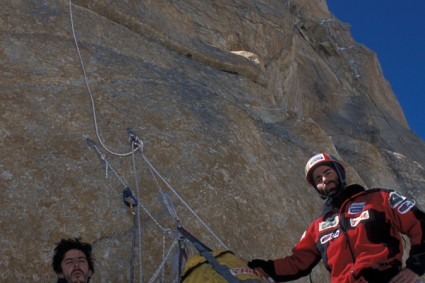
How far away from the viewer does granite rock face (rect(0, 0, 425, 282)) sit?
722 cm

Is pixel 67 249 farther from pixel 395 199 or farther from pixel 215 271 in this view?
pixel 395 199

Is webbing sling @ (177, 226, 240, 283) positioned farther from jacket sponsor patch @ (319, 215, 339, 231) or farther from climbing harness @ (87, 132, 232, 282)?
jacket sponsor patch @ (319, 215, 339, 231)

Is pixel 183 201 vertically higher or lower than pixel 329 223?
lower

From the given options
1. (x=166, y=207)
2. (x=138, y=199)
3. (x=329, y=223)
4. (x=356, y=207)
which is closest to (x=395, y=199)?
(x=356, y=207)

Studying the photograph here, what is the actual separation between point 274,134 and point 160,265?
17.7ft

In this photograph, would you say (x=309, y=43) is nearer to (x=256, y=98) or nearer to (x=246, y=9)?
(x=246, y=9)

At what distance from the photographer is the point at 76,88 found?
9.48 m

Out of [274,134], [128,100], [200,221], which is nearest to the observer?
[200,221]

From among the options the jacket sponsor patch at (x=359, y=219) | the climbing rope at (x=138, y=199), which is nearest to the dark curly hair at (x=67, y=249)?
the climbing rope at (x=138, y=199)

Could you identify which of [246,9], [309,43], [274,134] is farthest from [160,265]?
[309,43]

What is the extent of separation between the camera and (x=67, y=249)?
21.0 feet

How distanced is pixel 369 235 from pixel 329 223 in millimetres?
712

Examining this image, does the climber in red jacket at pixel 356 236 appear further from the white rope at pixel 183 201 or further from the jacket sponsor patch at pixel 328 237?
the white rope at pixel 183 201

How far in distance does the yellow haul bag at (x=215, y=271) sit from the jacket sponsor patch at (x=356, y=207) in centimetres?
125
